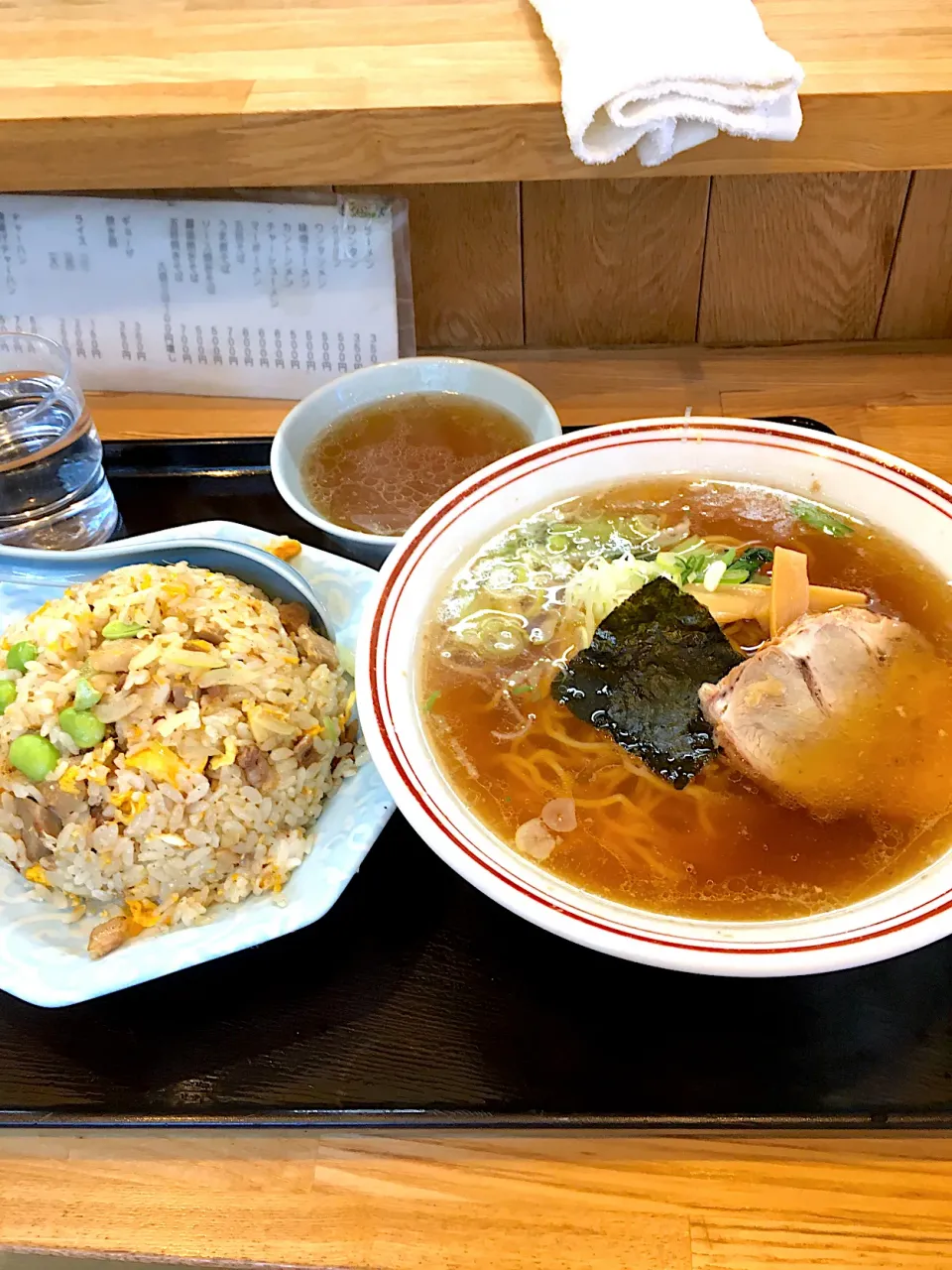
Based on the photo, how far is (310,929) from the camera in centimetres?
120

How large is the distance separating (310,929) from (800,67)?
1.34 meters

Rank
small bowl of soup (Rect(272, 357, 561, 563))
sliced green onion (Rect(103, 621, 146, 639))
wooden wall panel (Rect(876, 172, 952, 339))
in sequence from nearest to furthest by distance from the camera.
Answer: sliced green onion (Rect(103, 621, 146, 639)), small bowl of soup (Rect(272, 357, 561, 563)), wooden wall panel (Rect(876, 172, 952, 339))

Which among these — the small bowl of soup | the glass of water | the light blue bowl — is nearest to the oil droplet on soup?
the small bowl of soup

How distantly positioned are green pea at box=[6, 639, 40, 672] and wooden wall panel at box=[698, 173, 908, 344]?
4.77 ft

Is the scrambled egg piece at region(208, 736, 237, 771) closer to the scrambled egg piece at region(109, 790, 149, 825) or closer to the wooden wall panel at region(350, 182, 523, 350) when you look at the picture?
the scrambled egg piece at region(109, 790, 149, 825)

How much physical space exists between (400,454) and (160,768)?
746 millimetres

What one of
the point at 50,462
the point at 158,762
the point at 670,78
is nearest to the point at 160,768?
the point at 158,762

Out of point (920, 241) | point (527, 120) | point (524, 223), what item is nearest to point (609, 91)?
point (527, 120)

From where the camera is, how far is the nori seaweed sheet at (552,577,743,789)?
1.17 m

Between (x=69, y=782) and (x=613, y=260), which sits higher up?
(x=613, y=260)

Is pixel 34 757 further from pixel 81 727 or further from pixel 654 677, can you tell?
pixel 654 677

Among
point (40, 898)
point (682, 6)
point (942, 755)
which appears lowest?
point (40, 898)

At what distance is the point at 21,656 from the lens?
1240 millimetres

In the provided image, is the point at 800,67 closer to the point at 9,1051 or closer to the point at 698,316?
the point at 698,316
